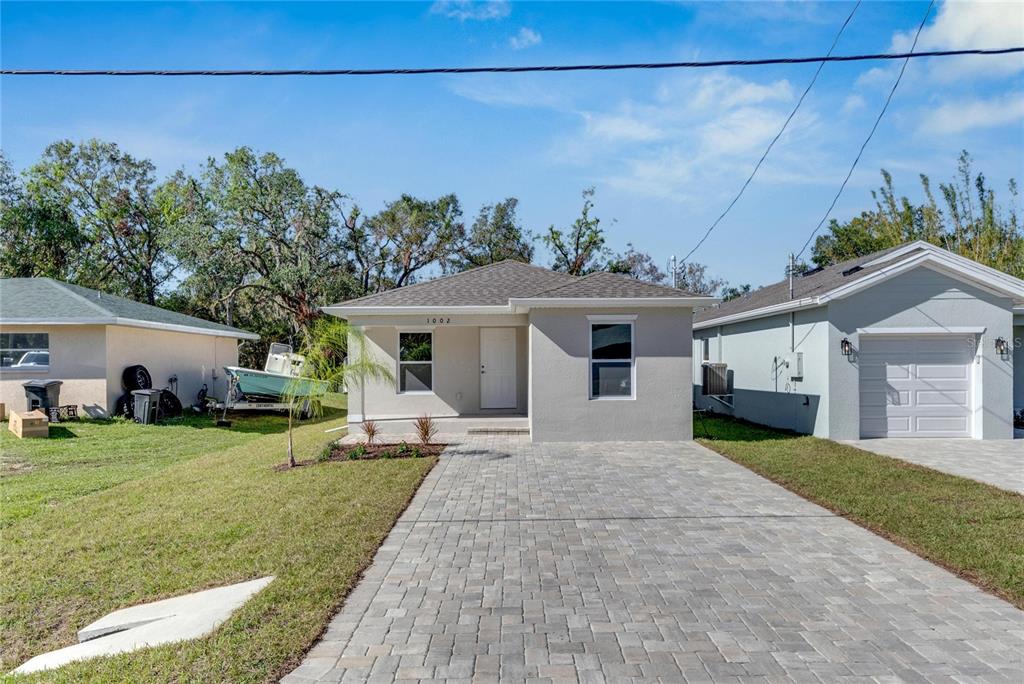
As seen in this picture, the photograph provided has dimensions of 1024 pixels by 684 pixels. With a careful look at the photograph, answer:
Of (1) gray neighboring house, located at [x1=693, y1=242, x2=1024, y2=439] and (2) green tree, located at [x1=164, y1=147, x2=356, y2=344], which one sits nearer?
(1) gray neighboring house, located at [x1=693, y1=242, x2=1024, y2=439]

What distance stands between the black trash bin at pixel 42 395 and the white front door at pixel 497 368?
10695mm

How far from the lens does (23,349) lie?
1540 cm

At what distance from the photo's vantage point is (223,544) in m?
5.71

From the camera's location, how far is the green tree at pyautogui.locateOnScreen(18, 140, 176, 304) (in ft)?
97.8

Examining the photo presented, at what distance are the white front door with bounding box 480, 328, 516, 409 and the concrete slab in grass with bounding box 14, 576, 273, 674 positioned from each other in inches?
397

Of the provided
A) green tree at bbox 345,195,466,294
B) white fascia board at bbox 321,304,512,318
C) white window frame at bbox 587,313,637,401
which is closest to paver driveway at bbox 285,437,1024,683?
white window frame at bbox 587,313,637,401

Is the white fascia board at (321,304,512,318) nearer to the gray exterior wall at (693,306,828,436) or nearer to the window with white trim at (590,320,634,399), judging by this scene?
the window with white trim at (590,320,634,399)

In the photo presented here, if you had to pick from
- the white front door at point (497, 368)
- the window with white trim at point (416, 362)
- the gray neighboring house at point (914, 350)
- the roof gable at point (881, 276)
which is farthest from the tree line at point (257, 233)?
the gray neighboring house at point (914, 350)

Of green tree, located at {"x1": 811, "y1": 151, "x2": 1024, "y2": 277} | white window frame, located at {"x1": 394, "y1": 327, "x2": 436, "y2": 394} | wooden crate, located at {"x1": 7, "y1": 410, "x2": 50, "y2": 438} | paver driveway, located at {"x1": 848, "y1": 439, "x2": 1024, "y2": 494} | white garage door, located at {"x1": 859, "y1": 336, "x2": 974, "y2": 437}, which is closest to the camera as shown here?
paver driveway, located at {"x1": 848, "y1": 439, "x2": 1024, "y2": 494}

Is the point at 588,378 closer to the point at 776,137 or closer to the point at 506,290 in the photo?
the point at 506,290

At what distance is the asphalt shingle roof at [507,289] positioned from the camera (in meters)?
11.8

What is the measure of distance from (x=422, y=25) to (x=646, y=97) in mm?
4409

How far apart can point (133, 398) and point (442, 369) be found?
8.31 m

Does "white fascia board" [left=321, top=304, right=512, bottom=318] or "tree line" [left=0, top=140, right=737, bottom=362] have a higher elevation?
"tree line" [left=0, top=140, right=737, bottom=362]
